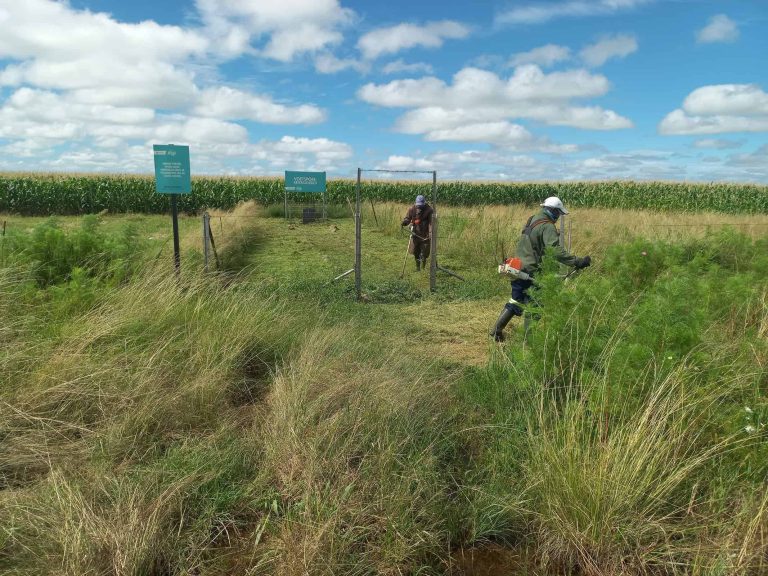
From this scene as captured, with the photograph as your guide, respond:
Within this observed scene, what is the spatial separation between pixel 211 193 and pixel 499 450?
1184 inches

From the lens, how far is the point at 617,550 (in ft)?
9.39

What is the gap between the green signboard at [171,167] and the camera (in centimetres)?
811

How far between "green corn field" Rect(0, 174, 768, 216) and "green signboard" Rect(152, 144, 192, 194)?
20.1 metres

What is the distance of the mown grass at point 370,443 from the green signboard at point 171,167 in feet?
9.46

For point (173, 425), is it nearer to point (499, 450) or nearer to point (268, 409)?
point (268, 409)

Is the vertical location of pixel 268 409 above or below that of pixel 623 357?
below

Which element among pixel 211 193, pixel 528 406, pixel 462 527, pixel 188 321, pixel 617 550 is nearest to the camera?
pixel 617 550

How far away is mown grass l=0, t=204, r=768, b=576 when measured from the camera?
112 inches

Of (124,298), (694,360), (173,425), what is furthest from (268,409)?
(694,360)

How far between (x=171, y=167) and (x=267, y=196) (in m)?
24.4

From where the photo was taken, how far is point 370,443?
358 cm

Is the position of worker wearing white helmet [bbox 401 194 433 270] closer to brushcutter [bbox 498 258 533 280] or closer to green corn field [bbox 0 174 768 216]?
brushcutter [bbox 498 258 533 280]

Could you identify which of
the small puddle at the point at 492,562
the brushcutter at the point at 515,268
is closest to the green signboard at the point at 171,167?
the brushcutter at the point at 515,268

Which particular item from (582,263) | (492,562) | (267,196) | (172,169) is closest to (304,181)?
(267,196)
